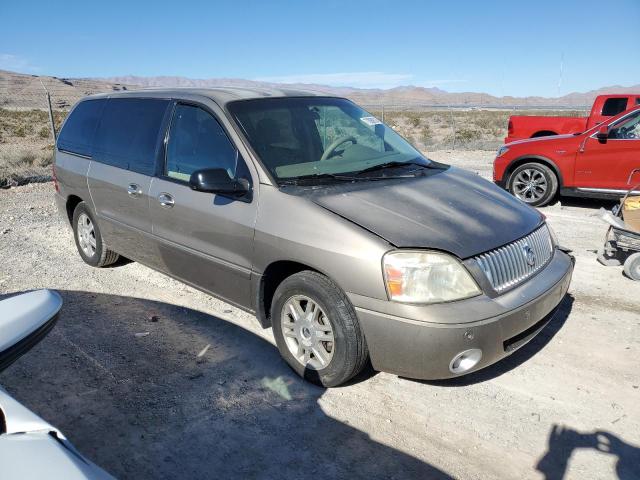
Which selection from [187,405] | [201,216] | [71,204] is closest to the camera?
[187,405]

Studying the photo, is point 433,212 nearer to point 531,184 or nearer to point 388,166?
point 388,166

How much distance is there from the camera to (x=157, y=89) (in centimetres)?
482

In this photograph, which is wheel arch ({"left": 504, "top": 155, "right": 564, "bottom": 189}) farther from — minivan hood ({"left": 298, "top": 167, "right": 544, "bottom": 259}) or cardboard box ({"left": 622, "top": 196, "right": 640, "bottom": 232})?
minivan hood ({"left": 298, "top": 167, "right": 544, "bottom": 259})

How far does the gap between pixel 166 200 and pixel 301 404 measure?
6.39 ft

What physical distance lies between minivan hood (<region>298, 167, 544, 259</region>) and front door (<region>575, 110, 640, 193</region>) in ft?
15.4

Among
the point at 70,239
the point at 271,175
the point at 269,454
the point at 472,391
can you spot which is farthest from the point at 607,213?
the point at 70,239

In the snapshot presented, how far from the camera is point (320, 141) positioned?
13.6 feet

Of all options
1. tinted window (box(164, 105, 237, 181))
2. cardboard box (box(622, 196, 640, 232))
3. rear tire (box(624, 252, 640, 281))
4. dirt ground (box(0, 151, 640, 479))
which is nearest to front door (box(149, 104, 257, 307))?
tinted window (box(164, 105, 237, 181))

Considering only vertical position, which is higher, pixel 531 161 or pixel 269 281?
pixel 531 161

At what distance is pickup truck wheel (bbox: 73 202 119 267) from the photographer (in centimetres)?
540

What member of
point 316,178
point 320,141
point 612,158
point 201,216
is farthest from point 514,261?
point 612,158

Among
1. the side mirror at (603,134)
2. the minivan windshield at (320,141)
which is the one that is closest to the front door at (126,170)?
the minivan windshield at (320,141)

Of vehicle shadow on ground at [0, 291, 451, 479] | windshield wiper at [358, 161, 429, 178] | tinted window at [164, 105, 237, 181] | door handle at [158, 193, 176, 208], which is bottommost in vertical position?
vehicle shadow on ground at [0, 291, 451, 479]

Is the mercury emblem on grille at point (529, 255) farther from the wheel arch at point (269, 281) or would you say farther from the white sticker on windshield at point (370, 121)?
the white sticker on windshield at point (370, 121)
